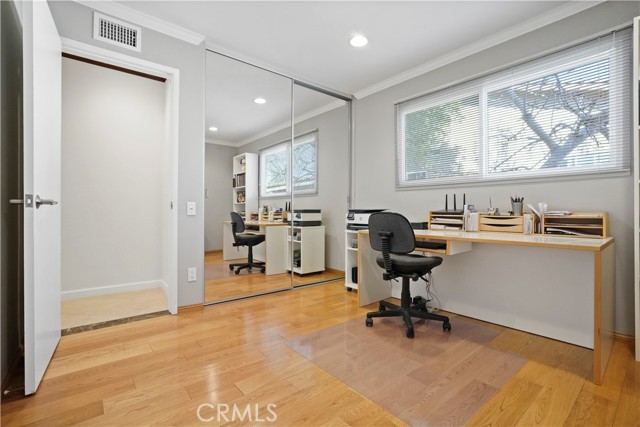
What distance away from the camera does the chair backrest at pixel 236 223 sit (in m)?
3.37

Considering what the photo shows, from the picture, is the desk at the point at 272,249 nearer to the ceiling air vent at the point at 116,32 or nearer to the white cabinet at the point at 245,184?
the white cabinet at the point at 245,184

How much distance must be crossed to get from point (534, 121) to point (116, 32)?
353 cm

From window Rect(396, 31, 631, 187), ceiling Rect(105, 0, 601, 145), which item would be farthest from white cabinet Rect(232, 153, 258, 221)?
window Rect(396, 31, 631, 187)

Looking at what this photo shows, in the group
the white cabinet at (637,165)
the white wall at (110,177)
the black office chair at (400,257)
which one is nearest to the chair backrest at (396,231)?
the black office chair at (400,257)

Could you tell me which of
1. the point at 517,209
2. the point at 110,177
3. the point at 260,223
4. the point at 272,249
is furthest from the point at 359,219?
the point at 110,177

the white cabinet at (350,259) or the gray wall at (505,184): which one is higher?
the gray wall at (505,184)

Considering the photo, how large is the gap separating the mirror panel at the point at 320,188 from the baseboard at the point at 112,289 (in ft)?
5.74

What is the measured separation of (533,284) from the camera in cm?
232

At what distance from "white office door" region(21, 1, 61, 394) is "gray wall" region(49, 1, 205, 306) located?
2.79 feet

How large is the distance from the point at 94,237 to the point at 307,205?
2.53 m

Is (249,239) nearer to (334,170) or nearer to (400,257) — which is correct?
(334,170)

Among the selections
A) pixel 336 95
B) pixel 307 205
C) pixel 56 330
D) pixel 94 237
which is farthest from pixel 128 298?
pixel 336 95

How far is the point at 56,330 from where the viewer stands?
2004mm

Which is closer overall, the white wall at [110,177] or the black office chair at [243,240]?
the white wall at [110,177]
